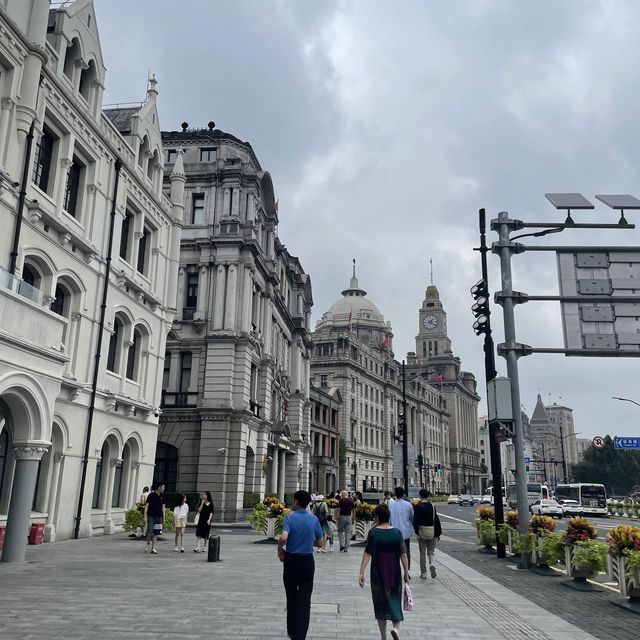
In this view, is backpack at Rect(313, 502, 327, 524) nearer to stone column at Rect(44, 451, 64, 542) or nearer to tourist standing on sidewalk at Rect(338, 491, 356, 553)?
tourist standing on sidewalk at Rect(338, 491, 356, 553)

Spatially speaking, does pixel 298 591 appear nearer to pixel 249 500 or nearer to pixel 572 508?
pixel 249 500

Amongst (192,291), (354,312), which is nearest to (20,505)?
(192,291)

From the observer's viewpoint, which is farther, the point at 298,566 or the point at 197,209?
the point at 197,209

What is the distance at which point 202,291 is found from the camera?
35.2 meters

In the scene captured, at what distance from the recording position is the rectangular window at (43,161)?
61.0 feet

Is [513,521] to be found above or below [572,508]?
above

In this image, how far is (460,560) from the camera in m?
17.8

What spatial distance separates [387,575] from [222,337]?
27.1 metres

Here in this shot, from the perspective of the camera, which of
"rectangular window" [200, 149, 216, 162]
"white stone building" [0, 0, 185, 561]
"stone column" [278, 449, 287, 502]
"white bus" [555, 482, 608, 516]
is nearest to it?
"white stone building" [0, 0, 185, 561]

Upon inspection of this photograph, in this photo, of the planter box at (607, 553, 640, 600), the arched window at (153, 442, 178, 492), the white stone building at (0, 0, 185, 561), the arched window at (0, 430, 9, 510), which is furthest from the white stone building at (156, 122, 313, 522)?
the planter box at (607, 553, 640, 600)

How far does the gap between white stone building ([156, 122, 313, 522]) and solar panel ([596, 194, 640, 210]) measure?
72.0 feet

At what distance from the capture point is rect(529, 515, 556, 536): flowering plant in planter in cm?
1585

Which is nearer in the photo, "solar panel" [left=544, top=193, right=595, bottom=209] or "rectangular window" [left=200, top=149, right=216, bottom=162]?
"solar panel" [left=544, top=193, right=595, bottom=209]

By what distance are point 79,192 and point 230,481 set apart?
17555 mm
